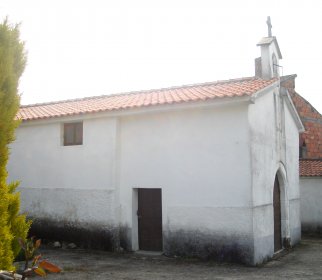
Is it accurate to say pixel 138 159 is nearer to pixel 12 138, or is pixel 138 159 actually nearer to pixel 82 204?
pixel 82 204

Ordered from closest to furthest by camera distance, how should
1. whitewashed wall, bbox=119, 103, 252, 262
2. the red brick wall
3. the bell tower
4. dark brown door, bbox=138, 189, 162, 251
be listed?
whitewashed wall, bbox=119, 103, 252, 262
dark brown door, bbox=138, 189, 162, 251
the bell tower
the red brick wall

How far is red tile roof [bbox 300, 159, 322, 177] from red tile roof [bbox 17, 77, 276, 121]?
271 inches

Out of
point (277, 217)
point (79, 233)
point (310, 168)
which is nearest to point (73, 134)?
point (79, 233)

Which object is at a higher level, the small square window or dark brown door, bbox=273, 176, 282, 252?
the small square window

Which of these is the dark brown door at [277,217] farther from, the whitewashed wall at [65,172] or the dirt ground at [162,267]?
the whitewashed wall at [65,172]

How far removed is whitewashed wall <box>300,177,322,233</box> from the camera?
688 inches

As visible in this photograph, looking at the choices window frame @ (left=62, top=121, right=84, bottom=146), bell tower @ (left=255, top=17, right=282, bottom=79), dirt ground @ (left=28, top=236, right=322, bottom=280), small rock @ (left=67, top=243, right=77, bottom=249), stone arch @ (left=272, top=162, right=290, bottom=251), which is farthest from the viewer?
bell tower @ (left=255, top=17, right=282, bottom=79)

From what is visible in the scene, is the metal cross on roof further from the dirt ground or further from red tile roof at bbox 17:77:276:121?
the dirt ground

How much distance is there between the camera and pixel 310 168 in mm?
18438

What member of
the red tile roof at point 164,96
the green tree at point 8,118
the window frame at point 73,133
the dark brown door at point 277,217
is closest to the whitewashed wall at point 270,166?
the dark brown door at point 277,217

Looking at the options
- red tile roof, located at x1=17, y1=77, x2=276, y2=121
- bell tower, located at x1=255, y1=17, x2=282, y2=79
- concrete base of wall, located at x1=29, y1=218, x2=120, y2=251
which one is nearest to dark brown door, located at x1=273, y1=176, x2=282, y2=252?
red tile roof, located at x1=17, y1=77, x2=276, y2=121

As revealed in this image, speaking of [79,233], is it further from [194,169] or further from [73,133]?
[194,169]

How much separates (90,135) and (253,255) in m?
6.10

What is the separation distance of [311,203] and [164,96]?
30.9 ft
